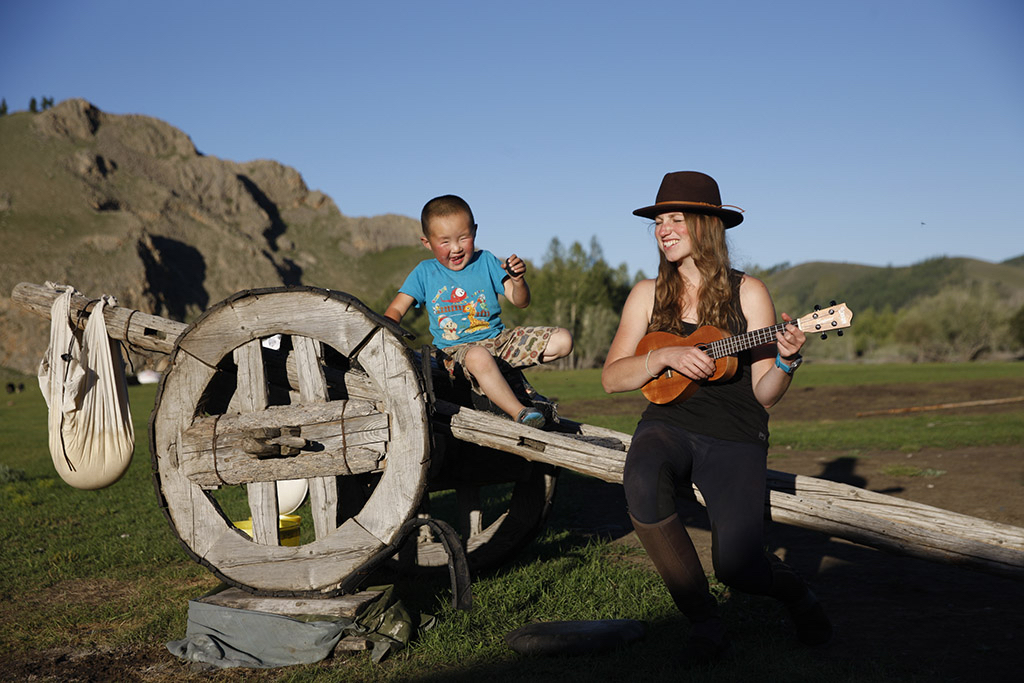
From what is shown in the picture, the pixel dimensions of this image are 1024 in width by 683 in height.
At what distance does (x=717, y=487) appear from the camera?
373 centimetres

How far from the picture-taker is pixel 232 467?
4.44m

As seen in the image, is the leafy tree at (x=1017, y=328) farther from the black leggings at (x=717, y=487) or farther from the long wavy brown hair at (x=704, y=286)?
the black leggings at (x=717, y=487)

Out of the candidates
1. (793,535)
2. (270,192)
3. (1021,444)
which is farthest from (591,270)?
(270,192)

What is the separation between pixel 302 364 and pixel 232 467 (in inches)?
28.6

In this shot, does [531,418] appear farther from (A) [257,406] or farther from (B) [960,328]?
(B) [960,328]

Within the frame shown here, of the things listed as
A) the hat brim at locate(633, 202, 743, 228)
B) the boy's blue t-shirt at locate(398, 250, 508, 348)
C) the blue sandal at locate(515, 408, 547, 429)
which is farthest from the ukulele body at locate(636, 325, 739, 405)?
the boy's blue t-shirt at locate(398, 250, 508, 348)

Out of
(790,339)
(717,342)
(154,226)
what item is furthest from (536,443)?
(154,226)

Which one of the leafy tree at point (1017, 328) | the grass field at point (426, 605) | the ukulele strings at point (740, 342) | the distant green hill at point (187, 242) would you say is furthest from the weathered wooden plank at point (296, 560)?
the leafy tree at point (1017, 328)

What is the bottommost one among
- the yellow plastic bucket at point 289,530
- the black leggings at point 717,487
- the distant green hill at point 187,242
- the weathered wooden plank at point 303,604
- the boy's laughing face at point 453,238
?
the weathered wooden plank at point 303,604

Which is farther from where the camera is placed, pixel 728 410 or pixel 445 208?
pixel 445 208

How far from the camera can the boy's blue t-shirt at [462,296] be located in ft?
17.4

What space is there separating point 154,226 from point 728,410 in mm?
136591

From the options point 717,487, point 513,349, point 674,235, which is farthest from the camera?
point 513,349

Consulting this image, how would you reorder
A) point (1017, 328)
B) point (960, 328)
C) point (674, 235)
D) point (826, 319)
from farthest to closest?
1. point (960, 328)
2. point (1017, 328)
3. point (674, 235)
4. point (826, 319)
